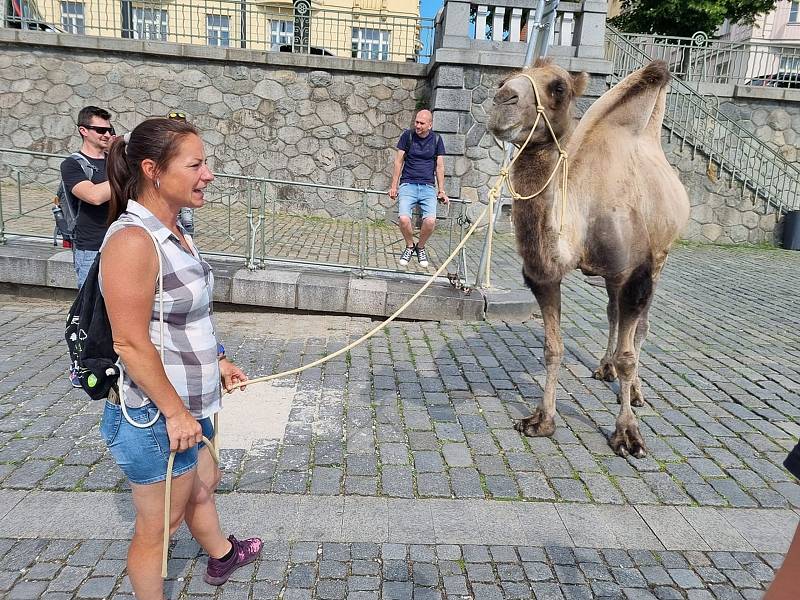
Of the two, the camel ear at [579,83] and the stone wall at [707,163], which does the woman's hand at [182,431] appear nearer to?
the camel ear at [579,83]

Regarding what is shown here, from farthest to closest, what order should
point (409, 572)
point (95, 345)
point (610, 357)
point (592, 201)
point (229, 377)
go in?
1. point (610, 357)
2. point (592, 201)
3. point (409, 572)
4. point (229, 377)
5. point (95, 345)

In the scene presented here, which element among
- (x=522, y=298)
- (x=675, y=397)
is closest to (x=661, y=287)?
(x=522, y=298)

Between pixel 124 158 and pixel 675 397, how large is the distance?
4651 mm

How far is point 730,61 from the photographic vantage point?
15547 mm

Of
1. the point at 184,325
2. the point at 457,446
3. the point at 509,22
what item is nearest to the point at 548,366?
the point at 457,446

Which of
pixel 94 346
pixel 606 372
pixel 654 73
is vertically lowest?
pixel 606 372

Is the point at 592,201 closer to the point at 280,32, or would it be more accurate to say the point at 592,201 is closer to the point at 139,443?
the point at 139,443

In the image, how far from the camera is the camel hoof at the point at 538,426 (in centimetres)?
429

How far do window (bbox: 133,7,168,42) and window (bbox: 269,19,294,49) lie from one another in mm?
2483

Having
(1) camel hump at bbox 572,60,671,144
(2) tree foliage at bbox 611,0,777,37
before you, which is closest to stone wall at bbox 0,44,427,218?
(1) camel hump at bbox 572,60,671,144

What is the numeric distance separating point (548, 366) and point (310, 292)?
3378mm

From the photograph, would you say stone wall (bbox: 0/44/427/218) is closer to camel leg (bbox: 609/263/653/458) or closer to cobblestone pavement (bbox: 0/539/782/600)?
camel leg (bbox: 609/263/653/458)

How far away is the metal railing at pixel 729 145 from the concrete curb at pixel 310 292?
30.6ft

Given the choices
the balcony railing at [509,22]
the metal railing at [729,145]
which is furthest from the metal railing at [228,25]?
the metal railing at [729,145]
